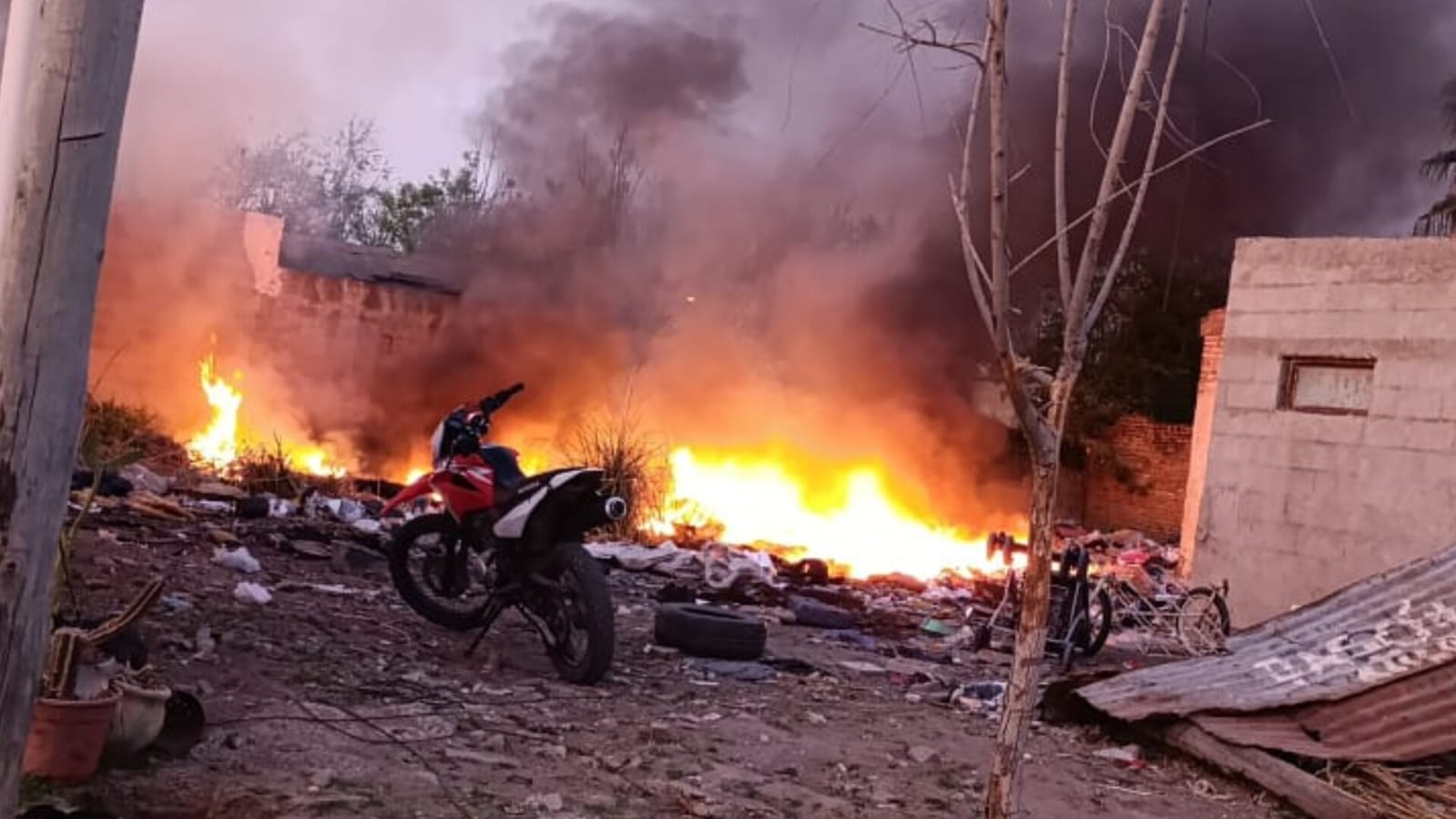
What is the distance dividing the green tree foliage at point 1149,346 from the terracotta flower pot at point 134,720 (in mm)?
16341

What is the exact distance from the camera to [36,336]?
2.08 metres

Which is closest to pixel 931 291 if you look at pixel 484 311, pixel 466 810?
pixel 484 311

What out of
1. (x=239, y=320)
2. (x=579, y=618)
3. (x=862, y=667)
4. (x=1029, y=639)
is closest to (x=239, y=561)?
(x=579, y=618)

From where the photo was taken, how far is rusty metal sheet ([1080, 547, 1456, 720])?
18.0 feet

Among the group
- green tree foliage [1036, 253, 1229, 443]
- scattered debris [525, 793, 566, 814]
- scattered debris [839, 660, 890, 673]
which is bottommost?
scattered debris [525, 793, 566, 814]

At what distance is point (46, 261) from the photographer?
2.08 metres

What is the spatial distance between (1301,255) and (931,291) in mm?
5629

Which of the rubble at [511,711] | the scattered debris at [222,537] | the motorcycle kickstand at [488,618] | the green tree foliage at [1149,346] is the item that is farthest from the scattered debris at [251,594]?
the green tree foliage at [1149,346]

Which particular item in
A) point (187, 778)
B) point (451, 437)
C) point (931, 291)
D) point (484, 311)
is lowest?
point (187, 778)

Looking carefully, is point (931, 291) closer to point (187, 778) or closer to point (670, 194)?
point (670, 194)

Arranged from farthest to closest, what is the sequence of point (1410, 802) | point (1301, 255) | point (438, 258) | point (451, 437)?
point (438, 258)
point (1301, 255)
point (451, 437)
point (1410, 802)

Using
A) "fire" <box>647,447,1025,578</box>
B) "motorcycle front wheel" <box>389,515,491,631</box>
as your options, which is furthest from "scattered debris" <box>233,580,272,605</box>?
"fire" <box>647,447,1025,578</box>

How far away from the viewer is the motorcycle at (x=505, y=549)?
19.7 feet

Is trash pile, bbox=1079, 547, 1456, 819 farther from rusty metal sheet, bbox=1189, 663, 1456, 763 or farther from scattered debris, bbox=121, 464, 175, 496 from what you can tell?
scattered debris, bbox=121, 464, 175, 496
